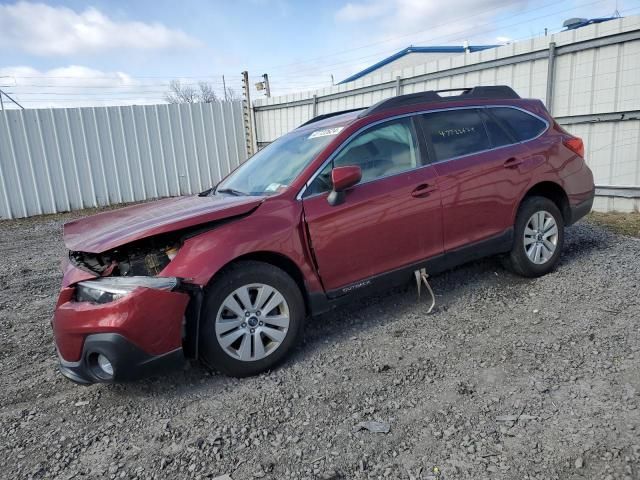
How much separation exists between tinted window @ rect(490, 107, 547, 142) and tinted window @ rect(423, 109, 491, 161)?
284 millimetres

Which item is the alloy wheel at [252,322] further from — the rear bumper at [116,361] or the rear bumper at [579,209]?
the rear bumper at [579,209]

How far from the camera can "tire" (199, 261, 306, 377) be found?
2.94m

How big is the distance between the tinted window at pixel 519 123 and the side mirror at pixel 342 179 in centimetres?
187

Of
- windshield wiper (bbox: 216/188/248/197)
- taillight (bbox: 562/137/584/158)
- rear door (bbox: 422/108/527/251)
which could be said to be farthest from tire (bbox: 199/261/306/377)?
taillight (bbox: 562/137/584/158)

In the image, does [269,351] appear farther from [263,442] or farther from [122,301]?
[122,301]

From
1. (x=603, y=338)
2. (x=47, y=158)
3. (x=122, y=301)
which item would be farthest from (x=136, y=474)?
(x=47, y=158)

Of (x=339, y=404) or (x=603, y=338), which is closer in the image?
(x=339, y=404)

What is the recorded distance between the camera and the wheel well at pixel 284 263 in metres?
3.15

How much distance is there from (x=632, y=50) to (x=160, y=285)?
681 cm

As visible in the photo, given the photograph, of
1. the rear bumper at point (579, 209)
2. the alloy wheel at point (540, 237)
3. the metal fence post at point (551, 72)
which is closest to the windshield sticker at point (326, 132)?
the alloy wheel at point (540, 237)

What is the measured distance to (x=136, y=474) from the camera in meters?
2.32

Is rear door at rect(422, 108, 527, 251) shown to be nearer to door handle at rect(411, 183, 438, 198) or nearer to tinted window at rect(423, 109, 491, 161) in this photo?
tinted window at rect(423, 109, 491, 161)

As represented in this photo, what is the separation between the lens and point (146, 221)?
3162 mm

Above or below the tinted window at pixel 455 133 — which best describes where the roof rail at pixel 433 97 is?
above
